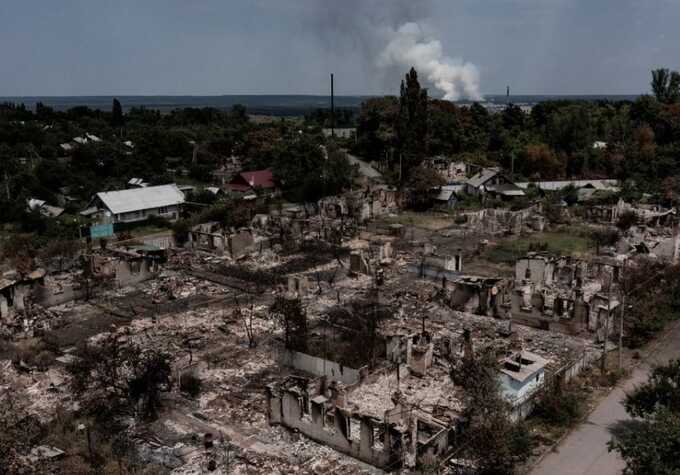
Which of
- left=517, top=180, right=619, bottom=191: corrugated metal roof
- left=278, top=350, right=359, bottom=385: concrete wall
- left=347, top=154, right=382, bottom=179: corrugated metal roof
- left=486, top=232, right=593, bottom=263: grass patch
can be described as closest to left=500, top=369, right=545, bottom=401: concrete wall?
left=278, top=350, right=359, bottom=385: concrete wall

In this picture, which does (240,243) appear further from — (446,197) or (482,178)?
(482,178)

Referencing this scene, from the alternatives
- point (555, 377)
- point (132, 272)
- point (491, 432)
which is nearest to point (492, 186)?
point (132, 272)

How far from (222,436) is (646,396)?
28.3 ft

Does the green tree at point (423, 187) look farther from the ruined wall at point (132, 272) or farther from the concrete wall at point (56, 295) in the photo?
the concrete wall at point (56, 295)

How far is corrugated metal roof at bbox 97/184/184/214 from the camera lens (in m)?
33.2

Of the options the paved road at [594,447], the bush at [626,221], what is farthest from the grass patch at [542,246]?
the paved road at [594,447]

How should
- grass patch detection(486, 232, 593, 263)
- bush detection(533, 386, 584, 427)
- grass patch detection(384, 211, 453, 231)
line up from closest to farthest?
bush detection(533, 386, 584, 427), grass patch detection(486, 232, 593, 263), grass patch detection(384, 211, 453, 231)

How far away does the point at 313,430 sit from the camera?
41.6ft

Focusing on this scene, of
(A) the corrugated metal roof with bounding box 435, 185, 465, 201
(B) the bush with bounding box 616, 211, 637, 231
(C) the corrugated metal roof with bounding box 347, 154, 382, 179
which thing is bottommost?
(B) the bush with bounding box 616, 211, 637, 231

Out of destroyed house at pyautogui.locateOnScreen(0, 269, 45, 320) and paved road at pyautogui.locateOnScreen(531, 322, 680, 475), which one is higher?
destroyed house at pyautogui.locateOnScreen(0, 269, 45, 320)

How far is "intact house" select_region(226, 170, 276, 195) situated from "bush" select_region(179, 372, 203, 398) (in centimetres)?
2637

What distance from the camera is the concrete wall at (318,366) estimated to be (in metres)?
14.8

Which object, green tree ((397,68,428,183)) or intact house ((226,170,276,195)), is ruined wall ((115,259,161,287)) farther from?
green tree ((397,68,428,183))

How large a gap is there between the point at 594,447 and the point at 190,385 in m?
8.98
